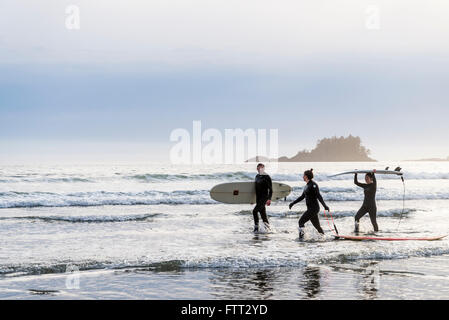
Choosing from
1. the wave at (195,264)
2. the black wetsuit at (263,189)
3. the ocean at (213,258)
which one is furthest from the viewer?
the black wetsuit at (263,189)

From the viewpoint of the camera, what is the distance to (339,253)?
12.6 m

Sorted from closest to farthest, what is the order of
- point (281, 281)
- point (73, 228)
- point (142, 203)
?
point (281, 281)
point (73, 228)
point (142, 203)

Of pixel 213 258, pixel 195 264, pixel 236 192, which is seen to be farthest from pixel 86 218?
pixel 195 264

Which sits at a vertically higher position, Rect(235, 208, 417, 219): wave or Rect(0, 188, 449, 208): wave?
Rect(0, 188, 449, 208): wave

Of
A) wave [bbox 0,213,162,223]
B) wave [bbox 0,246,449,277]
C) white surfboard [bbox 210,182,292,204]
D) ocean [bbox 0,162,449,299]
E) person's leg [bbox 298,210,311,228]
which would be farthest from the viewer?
wave [bbox 0,213,162,223]

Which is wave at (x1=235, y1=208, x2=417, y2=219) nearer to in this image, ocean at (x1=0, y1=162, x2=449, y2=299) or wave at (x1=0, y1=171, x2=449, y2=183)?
ocean at (x1=0, y1=162, x2=449, y2=299)

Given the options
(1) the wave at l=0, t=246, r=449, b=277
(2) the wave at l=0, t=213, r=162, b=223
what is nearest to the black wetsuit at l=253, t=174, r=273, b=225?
(1) the wave at l=0, t=246, r=449, b=277

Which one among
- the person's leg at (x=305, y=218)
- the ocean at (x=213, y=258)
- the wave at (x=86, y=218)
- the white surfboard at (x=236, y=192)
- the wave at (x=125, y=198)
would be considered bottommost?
the ocean at (x=213, y=258)

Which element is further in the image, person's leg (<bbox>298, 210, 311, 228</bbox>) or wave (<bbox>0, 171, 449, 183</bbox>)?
wave (<bbox>0, 171, 449, 183</bbox>)

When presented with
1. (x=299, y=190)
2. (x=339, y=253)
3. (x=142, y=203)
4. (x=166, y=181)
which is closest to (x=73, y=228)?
(x=339, y=253)

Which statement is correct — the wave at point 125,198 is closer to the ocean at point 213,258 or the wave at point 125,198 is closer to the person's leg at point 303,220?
the ocean at point 213,258

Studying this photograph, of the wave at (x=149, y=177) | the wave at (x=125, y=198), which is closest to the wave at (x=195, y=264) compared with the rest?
the wave at (x=125, y=198)
